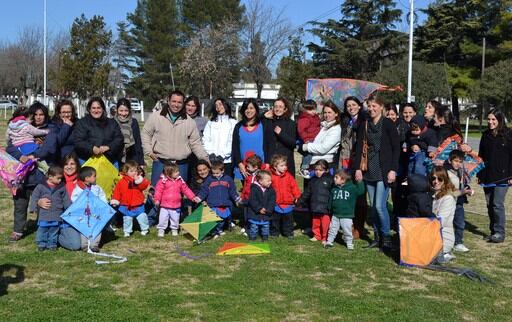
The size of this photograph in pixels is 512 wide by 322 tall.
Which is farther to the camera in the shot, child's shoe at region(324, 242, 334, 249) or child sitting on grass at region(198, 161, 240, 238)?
child sitting on grass at region(198, 161, 240, 238)

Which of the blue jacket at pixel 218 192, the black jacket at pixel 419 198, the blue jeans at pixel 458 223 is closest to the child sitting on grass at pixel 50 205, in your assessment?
the blue jacket at pixel 218 192

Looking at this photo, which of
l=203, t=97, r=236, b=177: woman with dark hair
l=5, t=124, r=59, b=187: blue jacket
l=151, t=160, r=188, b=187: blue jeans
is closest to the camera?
l=5, t=124, r=59, b=187: blue jacket

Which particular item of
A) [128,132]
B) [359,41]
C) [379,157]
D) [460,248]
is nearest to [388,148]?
[379,157]

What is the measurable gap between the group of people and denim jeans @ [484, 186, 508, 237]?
16mm

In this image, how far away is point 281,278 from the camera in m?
5.73

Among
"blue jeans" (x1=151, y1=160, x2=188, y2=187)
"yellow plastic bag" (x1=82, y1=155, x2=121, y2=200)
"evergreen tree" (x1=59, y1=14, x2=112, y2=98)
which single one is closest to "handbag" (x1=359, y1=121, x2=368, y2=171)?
"blue jeans" (x1=151, y1=160, x2=188, y2=187)

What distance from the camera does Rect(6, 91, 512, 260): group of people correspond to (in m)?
6.92

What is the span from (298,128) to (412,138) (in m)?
1.54

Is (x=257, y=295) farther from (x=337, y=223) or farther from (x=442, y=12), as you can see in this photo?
(x=442, y=12)

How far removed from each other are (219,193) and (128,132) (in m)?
1.61

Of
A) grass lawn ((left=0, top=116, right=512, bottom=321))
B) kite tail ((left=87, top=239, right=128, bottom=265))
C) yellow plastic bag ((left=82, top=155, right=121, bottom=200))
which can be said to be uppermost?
yellow plastic bag ((left=82, top=155, right=121, bottom=200))

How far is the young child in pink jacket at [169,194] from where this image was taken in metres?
7.54

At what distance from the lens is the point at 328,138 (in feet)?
24.0

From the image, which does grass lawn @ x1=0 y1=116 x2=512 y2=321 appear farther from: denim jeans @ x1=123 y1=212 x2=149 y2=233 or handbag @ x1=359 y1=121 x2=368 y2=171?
handbag @ x1=359 y1=121 x2=368 y2=171
